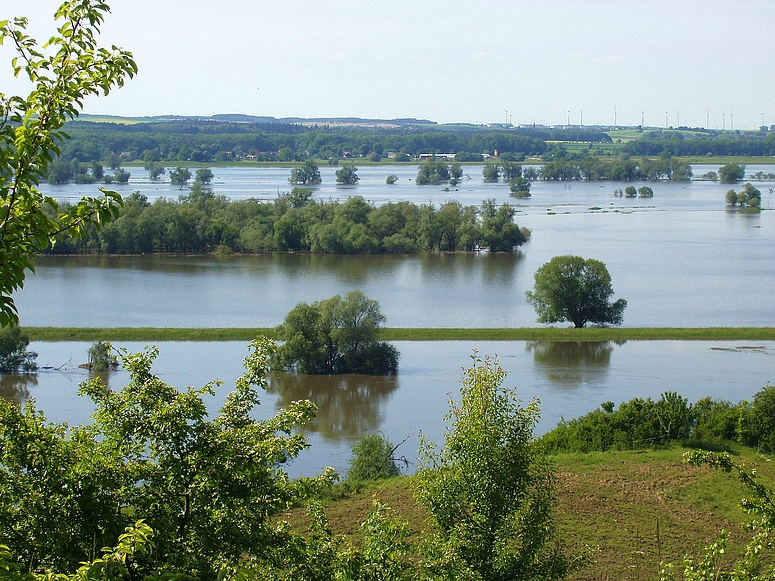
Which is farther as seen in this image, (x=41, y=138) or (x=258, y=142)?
(x=258, y=142)

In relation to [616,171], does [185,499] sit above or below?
below

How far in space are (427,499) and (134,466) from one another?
2.23 meters

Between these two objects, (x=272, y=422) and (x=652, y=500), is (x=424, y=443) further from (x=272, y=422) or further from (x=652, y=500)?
(x=652, y=500)

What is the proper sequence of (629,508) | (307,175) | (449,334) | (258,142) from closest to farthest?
1. (629,508)
2. (449,334)
3. (307,175)
4. (258,142)

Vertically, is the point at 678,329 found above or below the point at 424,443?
below

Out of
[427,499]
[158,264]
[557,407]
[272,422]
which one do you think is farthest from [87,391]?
[158,264]

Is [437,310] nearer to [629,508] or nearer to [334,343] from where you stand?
[334,343]

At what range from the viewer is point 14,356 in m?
22.9

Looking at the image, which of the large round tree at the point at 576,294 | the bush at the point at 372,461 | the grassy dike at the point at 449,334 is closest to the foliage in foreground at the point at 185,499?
the bush at the point at 372,461

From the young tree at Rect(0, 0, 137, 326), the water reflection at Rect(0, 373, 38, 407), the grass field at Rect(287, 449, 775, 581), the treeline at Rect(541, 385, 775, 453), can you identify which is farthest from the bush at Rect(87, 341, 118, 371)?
the young tree at Rect(0, 0, 137, 326)

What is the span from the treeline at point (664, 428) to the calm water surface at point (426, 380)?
184cm

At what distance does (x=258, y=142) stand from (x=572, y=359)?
4469 inches

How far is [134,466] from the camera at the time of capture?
450 cm

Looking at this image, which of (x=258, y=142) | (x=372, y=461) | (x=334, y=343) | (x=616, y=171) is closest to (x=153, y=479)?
(x=372, y=461)
